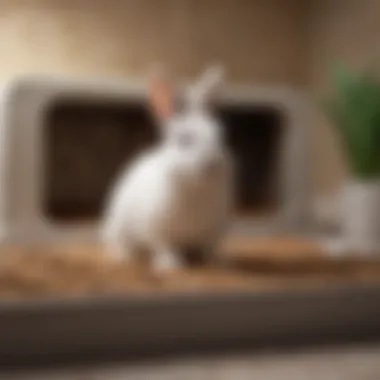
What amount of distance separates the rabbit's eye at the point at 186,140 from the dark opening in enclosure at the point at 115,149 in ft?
1.68

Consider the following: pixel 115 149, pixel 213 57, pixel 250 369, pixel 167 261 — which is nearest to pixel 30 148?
pixel 115 149

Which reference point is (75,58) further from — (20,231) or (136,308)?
(136,308)

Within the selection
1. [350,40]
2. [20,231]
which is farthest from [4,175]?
[350,40]

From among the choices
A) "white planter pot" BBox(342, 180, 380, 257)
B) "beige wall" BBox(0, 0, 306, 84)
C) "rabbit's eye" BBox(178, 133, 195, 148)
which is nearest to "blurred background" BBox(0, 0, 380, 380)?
"beige wall" BBox(0, 0, 306, 84)

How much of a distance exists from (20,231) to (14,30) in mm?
390

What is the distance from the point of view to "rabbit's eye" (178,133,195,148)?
118 cm

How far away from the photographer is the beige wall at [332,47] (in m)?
1.84

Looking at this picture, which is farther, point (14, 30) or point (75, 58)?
A: point (75, 58)

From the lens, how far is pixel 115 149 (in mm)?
1775

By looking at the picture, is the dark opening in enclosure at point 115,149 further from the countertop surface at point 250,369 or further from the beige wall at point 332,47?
the countertop surface at point 250,369

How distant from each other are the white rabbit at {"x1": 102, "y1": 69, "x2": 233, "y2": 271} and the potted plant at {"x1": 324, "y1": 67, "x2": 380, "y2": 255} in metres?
0.38

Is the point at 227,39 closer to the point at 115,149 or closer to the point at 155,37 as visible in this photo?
the point at 155,37

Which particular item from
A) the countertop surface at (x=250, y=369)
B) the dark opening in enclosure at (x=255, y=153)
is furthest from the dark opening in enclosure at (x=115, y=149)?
the countertop surface at (x=250, y=369)

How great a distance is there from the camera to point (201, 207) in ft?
3.76
